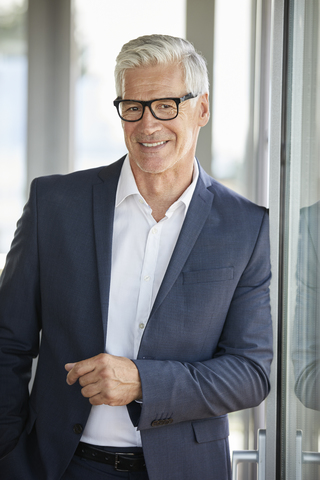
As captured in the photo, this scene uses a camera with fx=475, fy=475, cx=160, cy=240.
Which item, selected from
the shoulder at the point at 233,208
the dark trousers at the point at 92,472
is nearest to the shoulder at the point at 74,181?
the shoulder at the point at 233,208

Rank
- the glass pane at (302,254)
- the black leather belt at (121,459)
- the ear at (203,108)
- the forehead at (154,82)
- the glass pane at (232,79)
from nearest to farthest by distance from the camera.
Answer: the glass pane at (302,254) < the black leather belt at (121,459) < the forehead at (154,82) < the ear at (203,108) < the glass pane at (232,79)

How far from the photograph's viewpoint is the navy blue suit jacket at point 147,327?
1252 mm

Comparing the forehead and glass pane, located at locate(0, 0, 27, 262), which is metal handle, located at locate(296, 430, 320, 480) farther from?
glass pane, located at locate(0, 0, 27, 262)

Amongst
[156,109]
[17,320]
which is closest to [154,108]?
[156,109]

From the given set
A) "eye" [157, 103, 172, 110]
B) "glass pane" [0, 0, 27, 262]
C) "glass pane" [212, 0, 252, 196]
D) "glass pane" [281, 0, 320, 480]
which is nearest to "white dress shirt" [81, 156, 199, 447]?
"eye" [157, 103, 172, 110]

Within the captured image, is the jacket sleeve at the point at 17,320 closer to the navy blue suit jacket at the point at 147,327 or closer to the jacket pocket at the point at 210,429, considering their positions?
the navy blue suit jacket at the point at 147,327

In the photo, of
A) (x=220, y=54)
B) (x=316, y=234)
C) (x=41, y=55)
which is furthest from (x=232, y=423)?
(x=41, y=55)

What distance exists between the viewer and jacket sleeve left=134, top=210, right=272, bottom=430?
1.18 meters

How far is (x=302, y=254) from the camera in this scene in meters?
1.06

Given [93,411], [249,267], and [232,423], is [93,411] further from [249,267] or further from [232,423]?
[232,423]

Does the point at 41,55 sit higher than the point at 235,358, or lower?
higher

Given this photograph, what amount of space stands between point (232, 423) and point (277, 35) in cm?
171

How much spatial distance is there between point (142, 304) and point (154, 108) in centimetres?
56

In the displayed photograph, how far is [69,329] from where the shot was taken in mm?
1299
